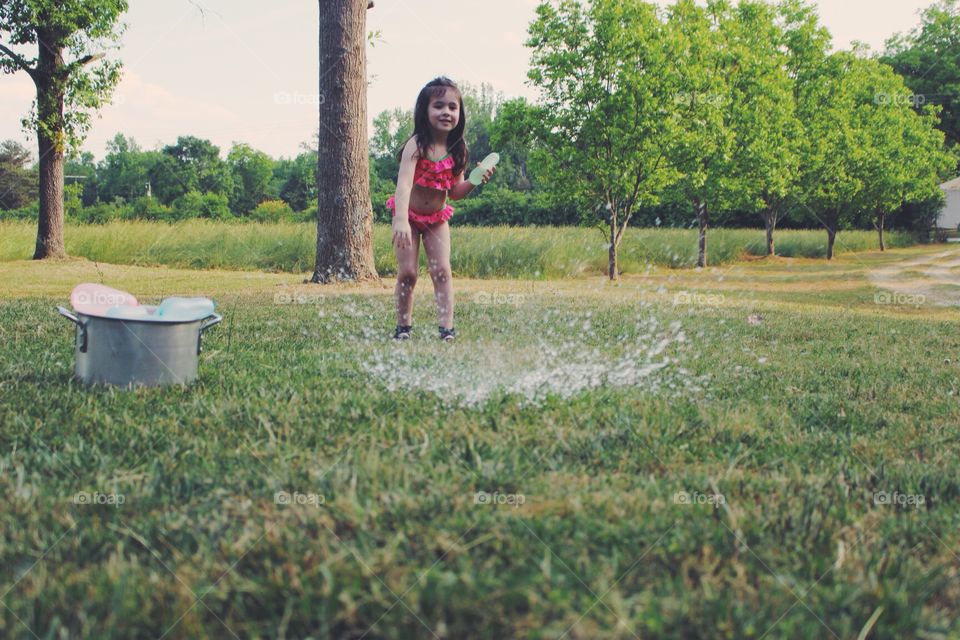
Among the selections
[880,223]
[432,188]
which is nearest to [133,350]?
[432,188]

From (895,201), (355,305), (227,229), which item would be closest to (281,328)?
(355,305)

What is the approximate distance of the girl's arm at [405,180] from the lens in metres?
4.50

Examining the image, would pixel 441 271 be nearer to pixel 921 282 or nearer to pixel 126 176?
pixel 921 282

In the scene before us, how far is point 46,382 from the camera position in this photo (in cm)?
323

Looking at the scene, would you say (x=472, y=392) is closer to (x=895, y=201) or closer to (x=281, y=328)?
(x=281, y=328)

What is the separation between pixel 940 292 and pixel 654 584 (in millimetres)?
13440

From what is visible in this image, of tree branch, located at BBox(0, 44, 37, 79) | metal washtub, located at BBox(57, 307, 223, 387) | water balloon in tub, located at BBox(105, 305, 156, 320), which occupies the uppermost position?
tree branch, located at BBox(0, 44, 37, 79)

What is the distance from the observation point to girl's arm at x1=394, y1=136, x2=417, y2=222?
450 cm

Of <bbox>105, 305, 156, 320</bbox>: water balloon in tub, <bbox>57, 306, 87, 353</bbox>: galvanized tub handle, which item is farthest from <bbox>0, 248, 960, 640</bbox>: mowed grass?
<bbox>105, 305, 156, 320</bbox>: water balloon in tub

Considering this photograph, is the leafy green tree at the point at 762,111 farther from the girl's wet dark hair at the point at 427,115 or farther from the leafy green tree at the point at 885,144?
the girl's wet dark hair at the point at 427,115

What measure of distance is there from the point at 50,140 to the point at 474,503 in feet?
51.1

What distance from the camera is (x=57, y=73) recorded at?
1424cm

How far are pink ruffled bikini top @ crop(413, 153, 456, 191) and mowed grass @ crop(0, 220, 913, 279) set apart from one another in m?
9.06

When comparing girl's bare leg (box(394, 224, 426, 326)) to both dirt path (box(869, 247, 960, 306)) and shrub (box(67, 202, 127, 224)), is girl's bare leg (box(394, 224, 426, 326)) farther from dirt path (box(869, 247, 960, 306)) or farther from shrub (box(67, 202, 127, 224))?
shrub (box(67, 202, 127, 224))
